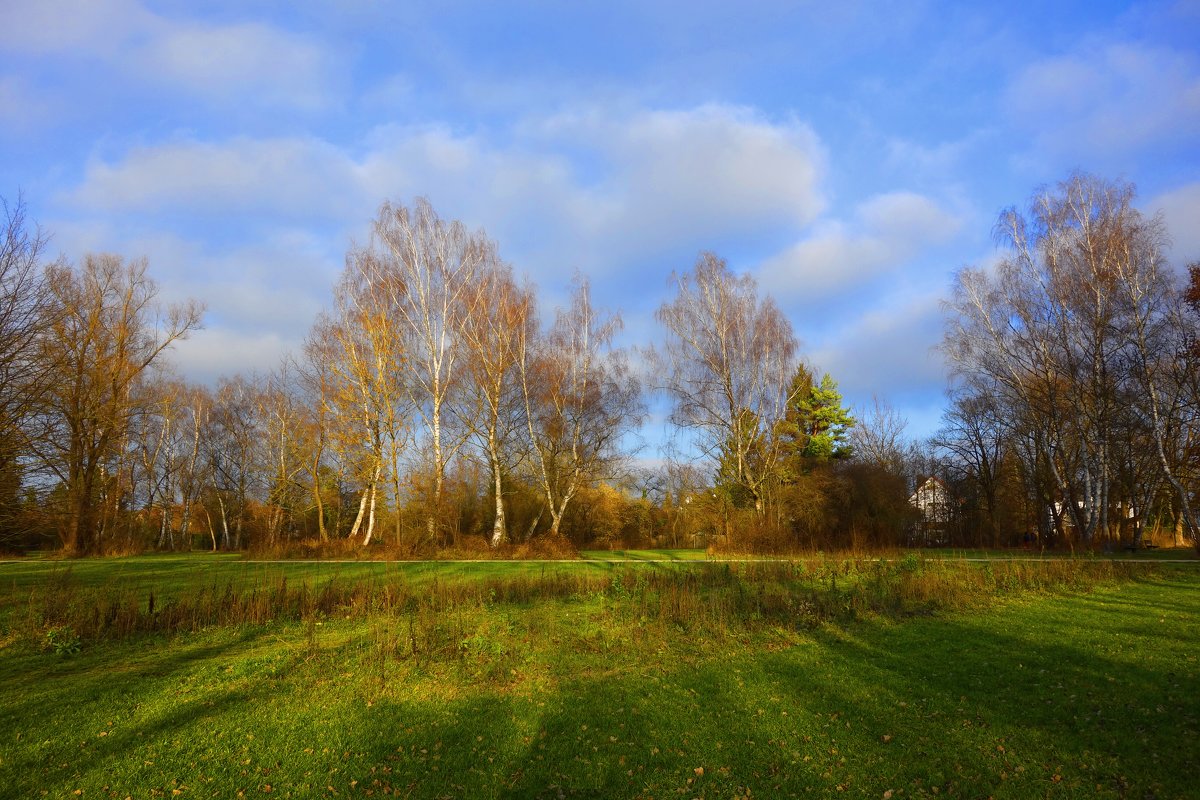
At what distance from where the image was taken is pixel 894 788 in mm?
4754

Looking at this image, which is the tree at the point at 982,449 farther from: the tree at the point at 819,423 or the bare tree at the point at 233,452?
the bare tree at the point at 233,452

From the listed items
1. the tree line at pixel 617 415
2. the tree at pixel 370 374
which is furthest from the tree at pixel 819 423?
the tree at pixel 370 374

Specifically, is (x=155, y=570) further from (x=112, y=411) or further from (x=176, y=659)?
(x=176, y=659)

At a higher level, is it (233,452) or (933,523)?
(233,452)

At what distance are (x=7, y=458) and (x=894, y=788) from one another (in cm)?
1534

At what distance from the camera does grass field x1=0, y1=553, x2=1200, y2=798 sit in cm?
497

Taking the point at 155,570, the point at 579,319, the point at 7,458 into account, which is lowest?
the point at 155,570

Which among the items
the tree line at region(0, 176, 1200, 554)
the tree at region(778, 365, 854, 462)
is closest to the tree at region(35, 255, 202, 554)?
the tree line at region(0, 176, 1200, 554)

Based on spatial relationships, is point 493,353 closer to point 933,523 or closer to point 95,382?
point 95,382

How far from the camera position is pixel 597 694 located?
7039 millimetres

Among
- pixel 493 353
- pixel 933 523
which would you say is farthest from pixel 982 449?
pixel 493 353

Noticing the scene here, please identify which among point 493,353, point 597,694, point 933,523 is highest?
point 493,353

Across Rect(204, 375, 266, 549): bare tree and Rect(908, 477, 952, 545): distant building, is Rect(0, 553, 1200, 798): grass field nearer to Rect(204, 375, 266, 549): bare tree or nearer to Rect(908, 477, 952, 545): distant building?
Rect(908, 477, 952, 545): distant building

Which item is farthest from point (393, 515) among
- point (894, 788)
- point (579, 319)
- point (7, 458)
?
point (894, 788)
